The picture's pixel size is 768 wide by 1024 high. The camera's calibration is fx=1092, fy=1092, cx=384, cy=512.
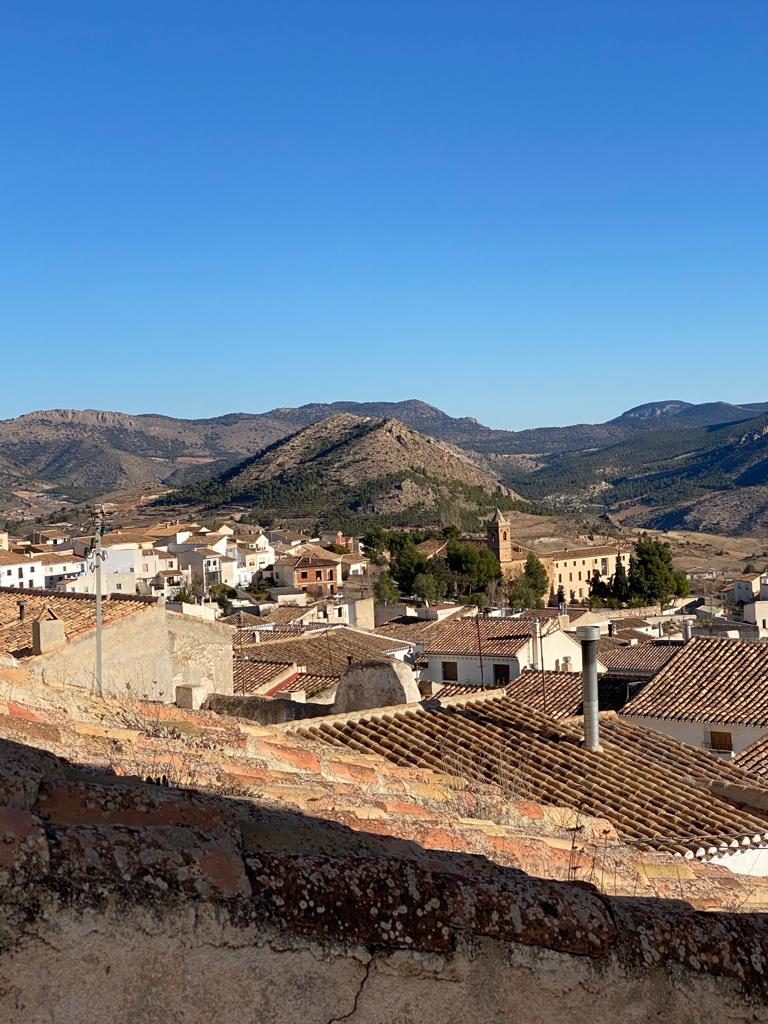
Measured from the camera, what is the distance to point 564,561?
294 feet

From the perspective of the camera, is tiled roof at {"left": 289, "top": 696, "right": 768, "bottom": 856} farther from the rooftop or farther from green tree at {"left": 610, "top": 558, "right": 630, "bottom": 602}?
green tree at {"left": 610, "top": 558, "right": 630, "bottom": 602}

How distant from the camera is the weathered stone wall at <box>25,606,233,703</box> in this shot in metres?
12.7

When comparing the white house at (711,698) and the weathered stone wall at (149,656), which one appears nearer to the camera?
the weathered stone wall at (149,656)

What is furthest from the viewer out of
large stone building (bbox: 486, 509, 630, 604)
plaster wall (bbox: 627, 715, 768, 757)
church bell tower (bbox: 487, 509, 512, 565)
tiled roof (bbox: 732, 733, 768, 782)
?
large stone building (bbox: 486, 509, 630, 604)

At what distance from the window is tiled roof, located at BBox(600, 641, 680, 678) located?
8.30 metres

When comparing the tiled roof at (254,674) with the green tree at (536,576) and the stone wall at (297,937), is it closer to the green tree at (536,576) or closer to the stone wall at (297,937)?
the stone wall at (297,937)

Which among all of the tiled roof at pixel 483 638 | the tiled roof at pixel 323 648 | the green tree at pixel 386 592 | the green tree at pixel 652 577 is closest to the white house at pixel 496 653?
the tiled roof at pixel 483 638

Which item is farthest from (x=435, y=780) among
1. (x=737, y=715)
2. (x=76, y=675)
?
(x=737, y=715)

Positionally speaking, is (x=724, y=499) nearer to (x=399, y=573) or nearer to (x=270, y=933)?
(x=399, y=573)

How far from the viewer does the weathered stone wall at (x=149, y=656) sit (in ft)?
41.6

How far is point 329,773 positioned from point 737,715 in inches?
496

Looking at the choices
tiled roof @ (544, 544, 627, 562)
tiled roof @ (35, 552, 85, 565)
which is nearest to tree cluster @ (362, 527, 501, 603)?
tiled roof @ (544, 544, 627, 562)

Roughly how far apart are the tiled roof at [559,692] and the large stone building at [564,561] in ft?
201

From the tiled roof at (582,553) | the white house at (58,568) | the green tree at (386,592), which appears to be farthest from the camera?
the tiled roof at (582,553)
